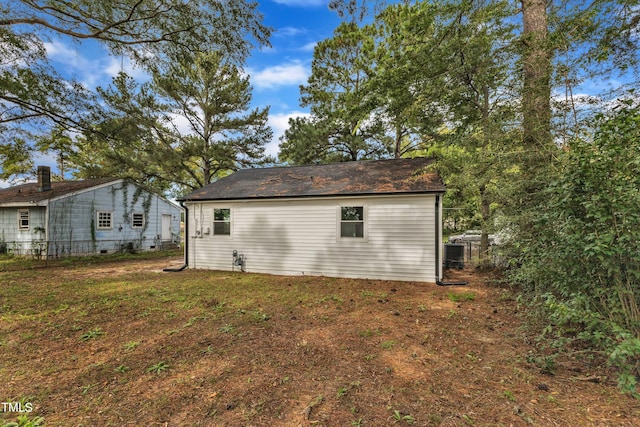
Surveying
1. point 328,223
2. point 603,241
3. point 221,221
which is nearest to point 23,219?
point 221,221

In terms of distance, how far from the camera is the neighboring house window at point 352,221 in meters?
8.16

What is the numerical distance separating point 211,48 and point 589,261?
9.08 m

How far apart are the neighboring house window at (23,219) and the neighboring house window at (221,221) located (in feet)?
34.6

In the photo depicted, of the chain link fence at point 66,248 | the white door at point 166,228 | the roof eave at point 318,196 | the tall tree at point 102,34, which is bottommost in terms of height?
the chain link fence at point 66,248

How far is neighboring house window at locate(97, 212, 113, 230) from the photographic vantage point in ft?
46.2

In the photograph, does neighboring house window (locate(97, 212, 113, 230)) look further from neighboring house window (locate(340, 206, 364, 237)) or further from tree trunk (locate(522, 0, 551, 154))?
tree trunk (locate(522, 0, 551, 154))

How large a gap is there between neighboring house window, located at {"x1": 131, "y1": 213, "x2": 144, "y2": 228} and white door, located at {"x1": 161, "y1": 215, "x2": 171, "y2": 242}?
150 cm

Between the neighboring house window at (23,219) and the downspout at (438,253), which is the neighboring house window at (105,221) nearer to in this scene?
the neighboring house window at (23,219)

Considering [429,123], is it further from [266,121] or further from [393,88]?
[266,121]

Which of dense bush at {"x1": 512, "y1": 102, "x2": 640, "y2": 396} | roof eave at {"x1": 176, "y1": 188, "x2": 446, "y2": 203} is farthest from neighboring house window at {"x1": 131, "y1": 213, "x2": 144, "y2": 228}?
dense bush at {"x1": 512, "y1": 102, "x2": 640, "y2": 396}

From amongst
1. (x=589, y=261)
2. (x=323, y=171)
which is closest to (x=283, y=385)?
(x=589, y=261)

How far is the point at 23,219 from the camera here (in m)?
13.0

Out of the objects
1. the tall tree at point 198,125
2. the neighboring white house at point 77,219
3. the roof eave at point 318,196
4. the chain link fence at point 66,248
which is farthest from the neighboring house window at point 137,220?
the roof eave at point 318,196

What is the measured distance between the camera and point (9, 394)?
8.65 ft
